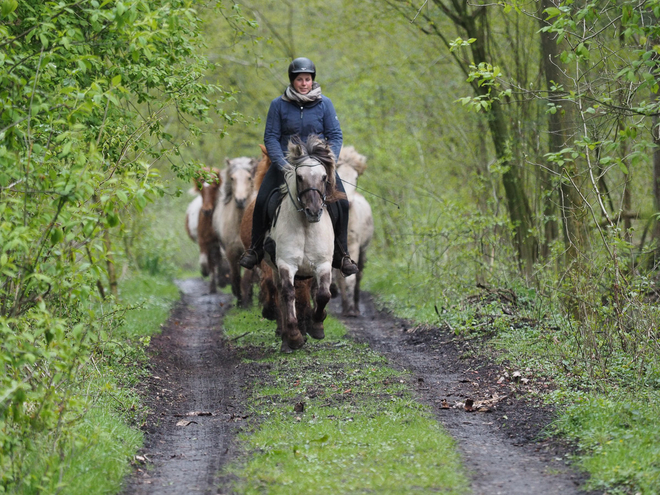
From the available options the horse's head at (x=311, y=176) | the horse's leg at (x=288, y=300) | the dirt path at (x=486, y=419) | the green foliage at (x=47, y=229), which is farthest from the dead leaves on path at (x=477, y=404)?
the green foliage at (x=47, y=229)

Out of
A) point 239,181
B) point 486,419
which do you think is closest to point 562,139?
point 486,419

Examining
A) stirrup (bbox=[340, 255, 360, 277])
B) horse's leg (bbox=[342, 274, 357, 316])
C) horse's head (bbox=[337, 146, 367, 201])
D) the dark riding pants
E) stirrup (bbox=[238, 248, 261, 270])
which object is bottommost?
horse's leg (bbox=[342, 274, 357, 316])

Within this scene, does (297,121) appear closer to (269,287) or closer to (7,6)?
(269,287)

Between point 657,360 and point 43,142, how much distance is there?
17.9ft

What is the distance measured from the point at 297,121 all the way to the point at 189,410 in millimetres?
3866

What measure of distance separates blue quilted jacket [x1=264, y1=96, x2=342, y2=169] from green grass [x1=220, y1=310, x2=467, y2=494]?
8.70 ft

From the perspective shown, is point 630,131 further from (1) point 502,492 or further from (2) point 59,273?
(2) point 59,273

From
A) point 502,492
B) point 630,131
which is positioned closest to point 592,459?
point 502,492

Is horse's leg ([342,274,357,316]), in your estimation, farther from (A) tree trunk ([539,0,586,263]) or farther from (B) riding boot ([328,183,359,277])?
(A) tree trunk ([539,0,586,263])

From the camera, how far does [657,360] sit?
6.64 m

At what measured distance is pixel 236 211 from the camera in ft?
44.8

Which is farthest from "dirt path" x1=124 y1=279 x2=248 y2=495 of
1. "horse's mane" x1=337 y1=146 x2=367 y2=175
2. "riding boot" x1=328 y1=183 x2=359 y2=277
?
"horse's mane" x1=337 y1=146 x2=367 y2=175

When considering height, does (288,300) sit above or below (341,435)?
above

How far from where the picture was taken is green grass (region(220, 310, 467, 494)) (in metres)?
4.92
